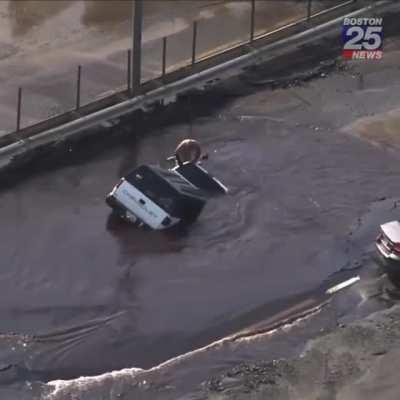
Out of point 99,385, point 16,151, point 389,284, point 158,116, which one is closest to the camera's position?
point 99,385

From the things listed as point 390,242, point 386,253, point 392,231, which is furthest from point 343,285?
point 392,231

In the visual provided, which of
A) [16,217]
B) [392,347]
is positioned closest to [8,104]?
[16,217]

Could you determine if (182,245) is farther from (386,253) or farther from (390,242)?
(390,242)

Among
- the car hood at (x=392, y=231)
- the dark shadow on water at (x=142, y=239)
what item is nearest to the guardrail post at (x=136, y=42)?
the dark shadow on water at (x=142, y=239)

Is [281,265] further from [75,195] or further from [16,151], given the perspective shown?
[16,151]

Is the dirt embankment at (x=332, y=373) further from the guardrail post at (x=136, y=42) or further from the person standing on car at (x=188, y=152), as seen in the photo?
the guardrail post at (x=136, y=42)

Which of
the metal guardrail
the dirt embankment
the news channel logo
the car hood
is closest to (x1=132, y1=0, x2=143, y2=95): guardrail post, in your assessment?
the metal guardrail
